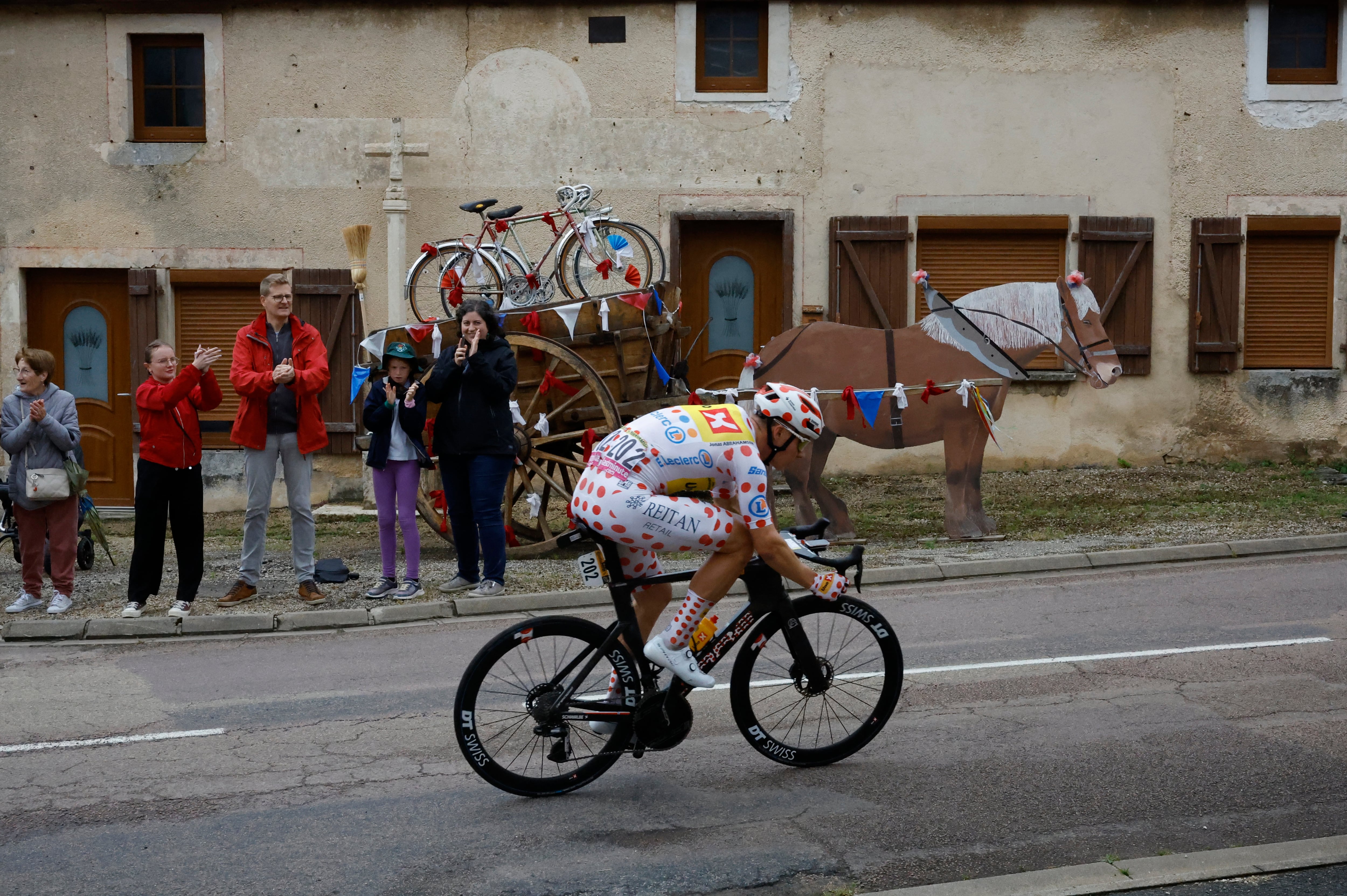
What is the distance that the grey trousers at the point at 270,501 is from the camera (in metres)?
9.94

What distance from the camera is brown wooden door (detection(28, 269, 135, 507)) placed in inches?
635

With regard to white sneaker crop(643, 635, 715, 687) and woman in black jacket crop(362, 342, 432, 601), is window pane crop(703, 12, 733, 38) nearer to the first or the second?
woman in black jacket crop(362, 342, 432, 601)

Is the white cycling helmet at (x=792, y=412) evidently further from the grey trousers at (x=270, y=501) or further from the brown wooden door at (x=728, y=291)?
the brown wooden door at (x=728, y=291)

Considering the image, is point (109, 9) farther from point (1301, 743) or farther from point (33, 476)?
point (1301, 743)

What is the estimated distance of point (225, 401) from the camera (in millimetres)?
16234

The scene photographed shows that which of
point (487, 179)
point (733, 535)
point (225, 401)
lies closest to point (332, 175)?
point (487, 179)

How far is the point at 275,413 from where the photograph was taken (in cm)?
991

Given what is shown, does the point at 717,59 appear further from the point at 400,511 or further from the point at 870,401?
the point at 400,511

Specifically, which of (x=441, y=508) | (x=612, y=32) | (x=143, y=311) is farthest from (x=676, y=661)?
(x=143, y=311)

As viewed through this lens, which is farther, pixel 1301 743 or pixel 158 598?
pixel 158 598

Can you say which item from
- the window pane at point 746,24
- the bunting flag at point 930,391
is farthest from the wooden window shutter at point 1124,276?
the bunting flag at point 930,391

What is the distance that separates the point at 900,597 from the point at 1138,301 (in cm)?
779

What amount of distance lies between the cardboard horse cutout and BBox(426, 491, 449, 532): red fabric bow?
290cm

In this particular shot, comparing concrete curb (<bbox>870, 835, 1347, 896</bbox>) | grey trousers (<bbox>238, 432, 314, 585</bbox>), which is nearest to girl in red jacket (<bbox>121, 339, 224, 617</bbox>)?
grey trousers (<bbox>238, 432, 314, 585</bbox>)
